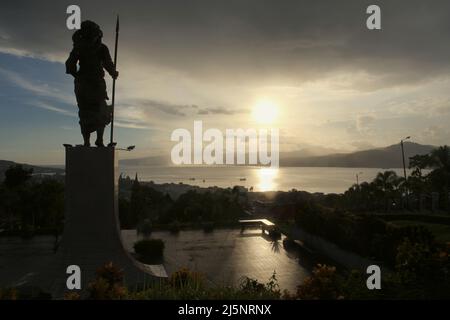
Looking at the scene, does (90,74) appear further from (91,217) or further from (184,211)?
(184,211)

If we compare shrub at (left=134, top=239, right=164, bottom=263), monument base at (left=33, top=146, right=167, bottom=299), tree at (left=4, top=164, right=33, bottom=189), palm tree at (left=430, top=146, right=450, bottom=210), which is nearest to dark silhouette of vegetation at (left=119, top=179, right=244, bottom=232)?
shrub at (left=134, top=239, right=164, bottom=263)

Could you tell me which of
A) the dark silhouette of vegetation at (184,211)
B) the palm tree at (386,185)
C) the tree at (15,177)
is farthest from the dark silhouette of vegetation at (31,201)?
the palm tree at (386,185)

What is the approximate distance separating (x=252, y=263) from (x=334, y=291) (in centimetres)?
971

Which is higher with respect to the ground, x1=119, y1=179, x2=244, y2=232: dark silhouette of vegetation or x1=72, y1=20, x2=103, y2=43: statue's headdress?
x1=72, y1=20, x2=103, y2=43: statue's headdress

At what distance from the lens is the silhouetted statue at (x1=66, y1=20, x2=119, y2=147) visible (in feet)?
32.8

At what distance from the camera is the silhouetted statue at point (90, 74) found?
998 cm

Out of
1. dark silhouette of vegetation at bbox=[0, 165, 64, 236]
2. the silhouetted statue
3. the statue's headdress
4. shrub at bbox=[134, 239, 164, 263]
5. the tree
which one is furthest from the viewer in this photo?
the tree

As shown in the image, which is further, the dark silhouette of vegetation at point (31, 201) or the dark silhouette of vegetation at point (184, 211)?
the dark silhouette of vegetation at point (184, 211)

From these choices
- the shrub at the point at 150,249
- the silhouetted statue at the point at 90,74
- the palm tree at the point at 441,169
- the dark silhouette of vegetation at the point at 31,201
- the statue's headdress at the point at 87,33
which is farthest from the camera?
the palm tree at the point at 441,169

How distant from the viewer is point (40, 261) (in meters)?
15.2

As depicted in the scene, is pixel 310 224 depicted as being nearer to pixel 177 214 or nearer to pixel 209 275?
pixel 209 275

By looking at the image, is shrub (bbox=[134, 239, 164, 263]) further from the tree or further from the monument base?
the tree

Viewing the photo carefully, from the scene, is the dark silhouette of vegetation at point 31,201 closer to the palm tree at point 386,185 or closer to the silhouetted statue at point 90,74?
the silhouetted statue at point 90,74
